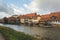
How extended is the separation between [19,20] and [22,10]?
0.29m

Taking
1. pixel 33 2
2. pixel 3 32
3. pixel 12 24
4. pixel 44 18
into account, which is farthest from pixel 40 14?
pixel 3 32

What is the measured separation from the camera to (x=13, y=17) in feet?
10.8

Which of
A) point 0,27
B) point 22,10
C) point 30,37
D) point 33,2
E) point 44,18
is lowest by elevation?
point 30,37

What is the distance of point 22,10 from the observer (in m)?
3.23

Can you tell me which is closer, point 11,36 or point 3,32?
point 11,36

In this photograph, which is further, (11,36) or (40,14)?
(40,14)

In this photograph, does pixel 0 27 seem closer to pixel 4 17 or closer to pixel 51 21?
pixel 4 17

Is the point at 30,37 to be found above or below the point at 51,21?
below

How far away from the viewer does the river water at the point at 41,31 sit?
122 inches

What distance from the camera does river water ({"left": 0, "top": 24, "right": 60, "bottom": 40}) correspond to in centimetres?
310

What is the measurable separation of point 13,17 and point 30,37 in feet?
2.28

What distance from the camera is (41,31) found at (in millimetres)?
3141

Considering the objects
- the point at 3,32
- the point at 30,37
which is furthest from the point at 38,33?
the point at 3,32

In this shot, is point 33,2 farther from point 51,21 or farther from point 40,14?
point 51,21
